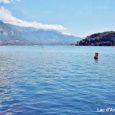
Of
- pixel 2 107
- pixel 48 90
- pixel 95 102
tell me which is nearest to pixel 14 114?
pixel 2 107

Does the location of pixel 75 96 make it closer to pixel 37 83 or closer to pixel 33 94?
pixel 33 94

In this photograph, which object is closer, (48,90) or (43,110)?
(43,110)

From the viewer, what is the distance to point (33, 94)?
3362cm

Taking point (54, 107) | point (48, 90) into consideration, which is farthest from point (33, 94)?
point (54, 107)

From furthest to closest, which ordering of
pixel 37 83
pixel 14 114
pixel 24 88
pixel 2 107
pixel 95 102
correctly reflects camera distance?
pixel 37 83
pixel 24 88
pixel 95 102
pixel 2 107
pixel 14 114

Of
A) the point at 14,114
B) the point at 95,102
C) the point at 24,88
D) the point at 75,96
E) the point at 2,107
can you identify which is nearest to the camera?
the point at 14,114

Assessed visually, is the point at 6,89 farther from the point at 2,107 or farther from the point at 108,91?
the point at 108,91

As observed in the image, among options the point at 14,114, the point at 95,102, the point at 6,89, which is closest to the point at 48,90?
the point at 6,89

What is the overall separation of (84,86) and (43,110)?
14362 millimetres

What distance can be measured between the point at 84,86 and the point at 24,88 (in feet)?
28.1

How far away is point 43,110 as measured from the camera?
85.5 ft

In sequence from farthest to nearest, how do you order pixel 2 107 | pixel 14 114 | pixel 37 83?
1. pixel 37 83
2. pixel 2 107
3. pixel 14 114

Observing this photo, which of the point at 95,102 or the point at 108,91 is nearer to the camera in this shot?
the point at 95,102

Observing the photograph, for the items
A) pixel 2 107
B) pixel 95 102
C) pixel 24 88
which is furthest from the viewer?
pixel 24 88
